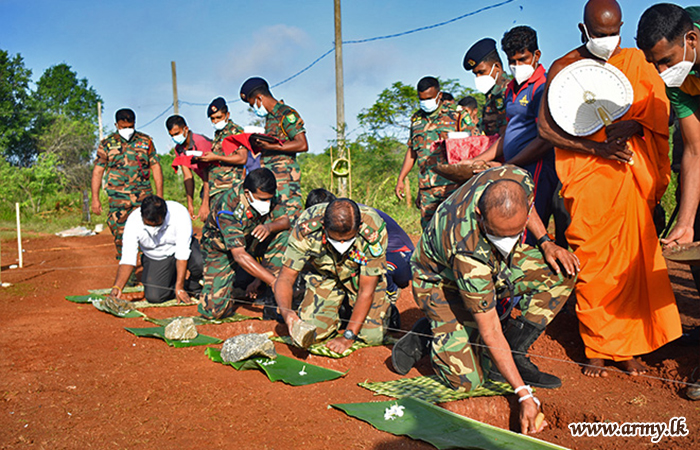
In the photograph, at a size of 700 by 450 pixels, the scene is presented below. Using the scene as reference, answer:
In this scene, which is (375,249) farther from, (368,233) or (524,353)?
(524,353)

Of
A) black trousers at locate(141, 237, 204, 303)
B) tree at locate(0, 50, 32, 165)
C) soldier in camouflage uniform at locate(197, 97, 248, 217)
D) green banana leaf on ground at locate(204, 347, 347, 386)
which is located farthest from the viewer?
tree at locate(0, 50, 32, 165)

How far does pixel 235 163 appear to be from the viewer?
5719mm

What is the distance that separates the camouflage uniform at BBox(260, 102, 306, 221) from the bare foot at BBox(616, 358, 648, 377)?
3.18 meters

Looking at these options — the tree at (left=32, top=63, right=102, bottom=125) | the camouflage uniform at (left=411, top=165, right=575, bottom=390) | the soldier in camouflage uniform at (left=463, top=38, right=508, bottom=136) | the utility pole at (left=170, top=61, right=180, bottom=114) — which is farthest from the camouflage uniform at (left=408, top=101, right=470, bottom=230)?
the tree at (left=32, top=63, right=102, bottom=125)

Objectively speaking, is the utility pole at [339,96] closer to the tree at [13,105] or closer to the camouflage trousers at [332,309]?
the camouflage trousers at [332,309]

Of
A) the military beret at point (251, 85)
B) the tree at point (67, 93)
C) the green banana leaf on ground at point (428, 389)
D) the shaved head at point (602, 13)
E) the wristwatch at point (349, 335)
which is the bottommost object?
the green banana leaf on ground at point (428, 389)

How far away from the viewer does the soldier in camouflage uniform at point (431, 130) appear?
202 inches

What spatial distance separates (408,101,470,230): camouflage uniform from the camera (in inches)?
202

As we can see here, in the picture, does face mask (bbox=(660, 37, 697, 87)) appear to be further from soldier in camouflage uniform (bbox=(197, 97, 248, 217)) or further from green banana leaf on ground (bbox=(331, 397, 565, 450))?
soldier in camouflage uniform (bbox=(197, 97, 248, 217))

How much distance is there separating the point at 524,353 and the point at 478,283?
→ 0.81 meters

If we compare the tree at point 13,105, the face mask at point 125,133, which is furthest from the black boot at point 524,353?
the tree at point 13,105

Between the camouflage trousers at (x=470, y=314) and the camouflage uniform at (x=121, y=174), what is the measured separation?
14.6 feet

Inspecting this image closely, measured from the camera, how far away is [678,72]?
97.2 inches

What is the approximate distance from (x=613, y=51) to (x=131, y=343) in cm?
385
